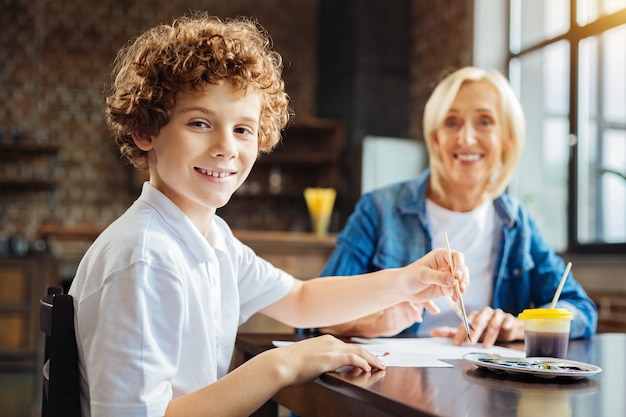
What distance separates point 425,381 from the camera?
109 centimetres

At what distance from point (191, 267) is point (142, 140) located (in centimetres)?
24

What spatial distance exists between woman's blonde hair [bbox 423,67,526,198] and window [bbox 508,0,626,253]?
6.01 feet

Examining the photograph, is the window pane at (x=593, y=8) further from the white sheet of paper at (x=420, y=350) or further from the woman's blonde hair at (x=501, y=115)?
the white sheet of paper at (x=420, y=350)

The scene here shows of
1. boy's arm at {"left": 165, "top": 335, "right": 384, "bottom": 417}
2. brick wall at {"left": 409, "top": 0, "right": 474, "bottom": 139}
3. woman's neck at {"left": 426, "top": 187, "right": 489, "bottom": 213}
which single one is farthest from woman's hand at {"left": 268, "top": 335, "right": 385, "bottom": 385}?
brick wall at {"left": 409, "top": 0, "right": 474, "bottom": 139}

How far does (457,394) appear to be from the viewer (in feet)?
3.27

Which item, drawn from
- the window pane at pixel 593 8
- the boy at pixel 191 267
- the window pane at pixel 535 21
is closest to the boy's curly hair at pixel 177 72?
the boy at pixel 191 267

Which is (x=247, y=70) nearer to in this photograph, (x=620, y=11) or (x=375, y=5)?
(x=620, y=11)

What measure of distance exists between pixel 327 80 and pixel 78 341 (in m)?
6.92

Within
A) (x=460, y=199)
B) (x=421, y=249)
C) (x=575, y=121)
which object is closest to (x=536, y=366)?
(x=421, y=249)

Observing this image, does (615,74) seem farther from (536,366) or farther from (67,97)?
(67,97)

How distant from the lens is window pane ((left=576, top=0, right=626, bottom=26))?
4.37 metres

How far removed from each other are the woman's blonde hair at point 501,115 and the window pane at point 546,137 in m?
2.62

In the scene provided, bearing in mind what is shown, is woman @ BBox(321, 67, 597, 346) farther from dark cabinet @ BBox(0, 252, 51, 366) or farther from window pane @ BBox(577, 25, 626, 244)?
dark cabinet @ BBox(0, 252, 51, 366)

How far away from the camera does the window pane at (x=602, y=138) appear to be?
14.0 feet
